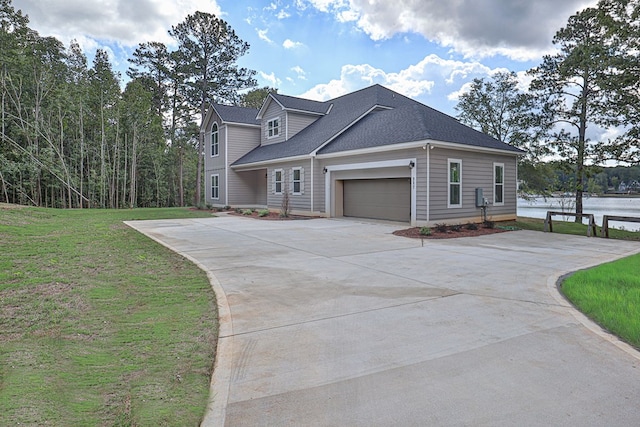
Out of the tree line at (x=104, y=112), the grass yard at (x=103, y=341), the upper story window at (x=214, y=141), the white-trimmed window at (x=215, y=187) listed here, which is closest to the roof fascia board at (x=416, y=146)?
the grass yard at (x=103, y=341)

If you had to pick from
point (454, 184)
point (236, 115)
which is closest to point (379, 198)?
point (454, 184)

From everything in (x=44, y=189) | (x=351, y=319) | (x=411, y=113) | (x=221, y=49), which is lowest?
(x=351, y=319)

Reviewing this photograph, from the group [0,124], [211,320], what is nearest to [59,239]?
[211,320]

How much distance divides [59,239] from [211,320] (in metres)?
7.07

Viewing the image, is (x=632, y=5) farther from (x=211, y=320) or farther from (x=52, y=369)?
(x=52, y=369)

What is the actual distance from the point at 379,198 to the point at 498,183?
15.2 feet

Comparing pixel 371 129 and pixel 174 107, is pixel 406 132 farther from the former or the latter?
pixel 174 107

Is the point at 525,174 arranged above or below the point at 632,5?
below

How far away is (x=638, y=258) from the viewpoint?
305 inches

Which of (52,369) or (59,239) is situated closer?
(52,369)

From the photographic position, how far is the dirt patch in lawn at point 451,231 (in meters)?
11.1

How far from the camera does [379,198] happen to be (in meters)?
15.3

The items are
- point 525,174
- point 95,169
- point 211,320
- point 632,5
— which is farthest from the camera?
point 95,169

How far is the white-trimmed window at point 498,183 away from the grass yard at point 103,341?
486 inches
